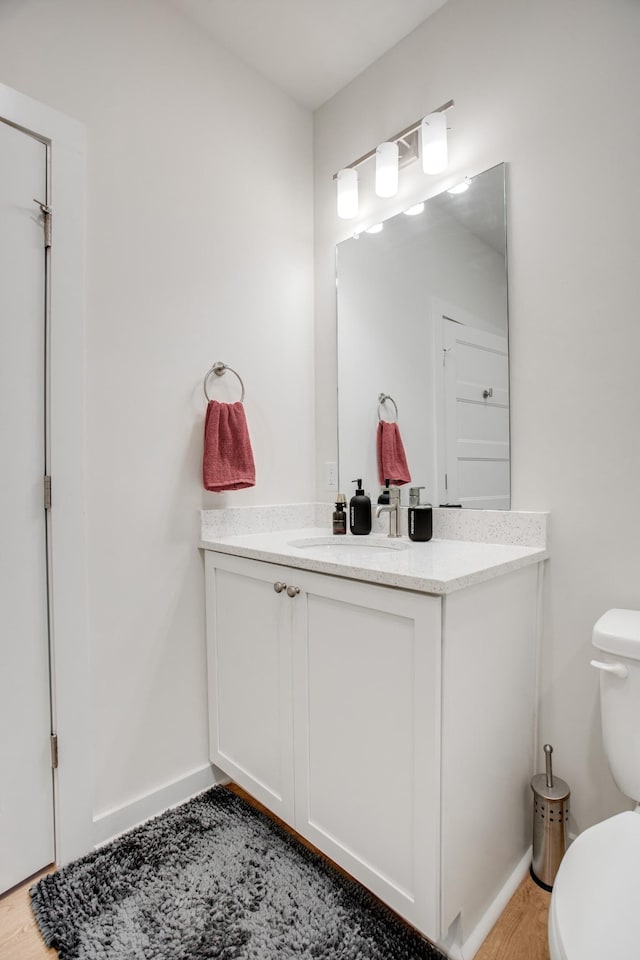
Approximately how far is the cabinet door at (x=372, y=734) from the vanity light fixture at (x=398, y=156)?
1.41 m

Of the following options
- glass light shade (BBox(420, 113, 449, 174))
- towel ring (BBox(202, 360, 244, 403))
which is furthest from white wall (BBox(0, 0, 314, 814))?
glass light shade (BBox(420, 113, 449, 174))

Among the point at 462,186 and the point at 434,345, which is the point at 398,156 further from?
the point at 434,345

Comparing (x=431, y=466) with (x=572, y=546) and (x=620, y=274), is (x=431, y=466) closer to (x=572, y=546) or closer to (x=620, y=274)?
(x=572, y=546)

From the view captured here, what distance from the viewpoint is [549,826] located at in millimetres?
1288

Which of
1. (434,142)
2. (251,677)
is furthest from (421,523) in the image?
(434,142)

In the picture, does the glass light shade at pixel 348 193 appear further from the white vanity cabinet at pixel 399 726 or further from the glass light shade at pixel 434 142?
the white vanity cabinet at pixel 399 726

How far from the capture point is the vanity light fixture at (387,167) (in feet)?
5.74

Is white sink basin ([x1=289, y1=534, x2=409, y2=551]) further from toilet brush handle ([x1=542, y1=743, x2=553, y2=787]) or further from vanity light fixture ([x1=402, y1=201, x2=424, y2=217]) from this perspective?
vanity light fixture ([x1=402, y1=201, x2=424, y2=217])

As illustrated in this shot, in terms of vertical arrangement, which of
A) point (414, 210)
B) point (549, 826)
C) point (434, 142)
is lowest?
point (549, 826)

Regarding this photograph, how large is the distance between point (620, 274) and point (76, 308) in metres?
1.49

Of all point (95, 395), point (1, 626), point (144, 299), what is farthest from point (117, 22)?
point (1, 626)

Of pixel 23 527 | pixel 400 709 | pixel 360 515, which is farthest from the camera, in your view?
pixel 360 515

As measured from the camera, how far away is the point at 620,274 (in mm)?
1300

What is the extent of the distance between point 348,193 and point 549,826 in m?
2.17
